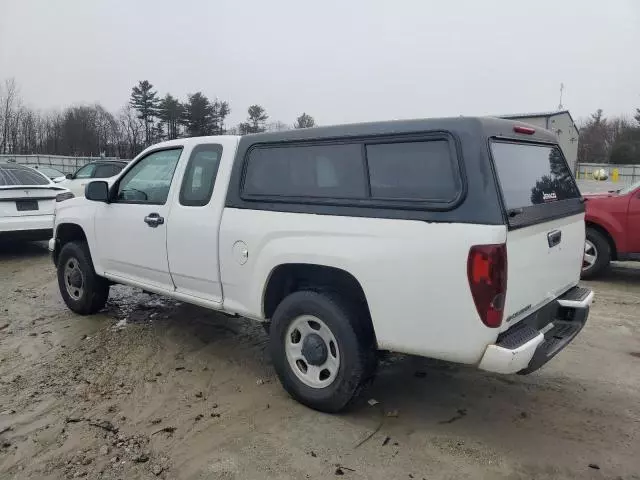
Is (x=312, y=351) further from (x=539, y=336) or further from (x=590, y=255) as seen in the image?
(x=590, y=255)

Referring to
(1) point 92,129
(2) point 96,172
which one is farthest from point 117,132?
(2) point 96,172

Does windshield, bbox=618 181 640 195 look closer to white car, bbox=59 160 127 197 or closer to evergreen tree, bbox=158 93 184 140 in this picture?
white car, bbox=59 160 127 197

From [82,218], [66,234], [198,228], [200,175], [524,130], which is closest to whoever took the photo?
[524,130]

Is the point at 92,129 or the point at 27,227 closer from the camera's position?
the point at 27,227

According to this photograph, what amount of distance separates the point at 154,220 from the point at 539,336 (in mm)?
3147

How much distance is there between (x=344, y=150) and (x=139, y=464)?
224 cm

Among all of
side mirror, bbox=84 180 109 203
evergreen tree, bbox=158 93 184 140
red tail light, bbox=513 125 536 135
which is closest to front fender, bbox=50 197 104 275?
side mirror, bbox=84 180 109 203

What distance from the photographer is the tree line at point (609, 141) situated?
46.5 metres

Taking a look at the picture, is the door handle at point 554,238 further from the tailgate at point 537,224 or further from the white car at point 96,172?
the white car at point 96,172

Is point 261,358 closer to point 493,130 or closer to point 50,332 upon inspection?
point 50,332

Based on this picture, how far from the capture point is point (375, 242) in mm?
3047

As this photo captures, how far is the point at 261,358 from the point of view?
14.9 ft

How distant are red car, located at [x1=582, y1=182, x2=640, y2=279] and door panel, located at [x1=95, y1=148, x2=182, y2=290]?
224 inches

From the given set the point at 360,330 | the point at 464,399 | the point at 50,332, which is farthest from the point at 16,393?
the point at 464,399
